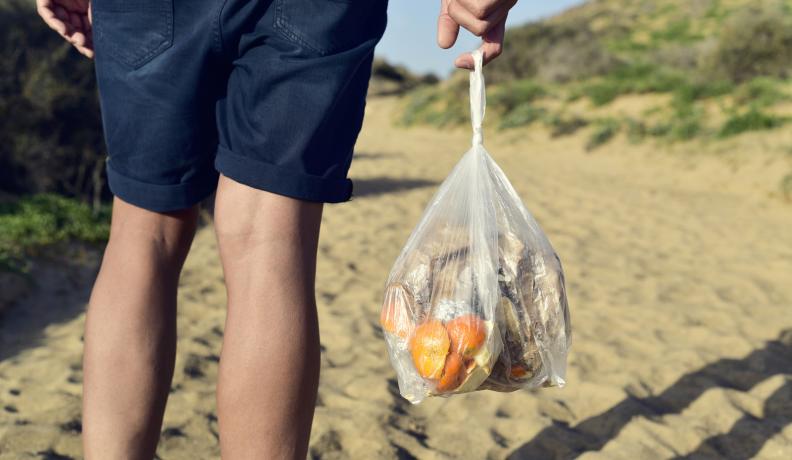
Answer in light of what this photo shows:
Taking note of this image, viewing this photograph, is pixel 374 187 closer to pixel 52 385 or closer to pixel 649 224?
pixel 649 224

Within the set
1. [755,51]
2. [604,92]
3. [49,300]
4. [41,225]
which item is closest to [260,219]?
[49,300]

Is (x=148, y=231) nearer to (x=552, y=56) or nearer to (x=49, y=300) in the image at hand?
(x=49, y=300)

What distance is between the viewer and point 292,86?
41.9 inches

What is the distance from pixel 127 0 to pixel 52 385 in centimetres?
171

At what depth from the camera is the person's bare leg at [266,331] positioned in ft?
3.55

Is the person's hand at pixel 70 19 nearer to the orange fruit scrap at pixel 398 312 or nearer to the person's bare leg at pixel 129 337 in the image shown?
the person's bare leg at pixel 129 337

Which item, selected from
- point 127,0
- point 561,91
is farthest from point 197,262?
point 561,91

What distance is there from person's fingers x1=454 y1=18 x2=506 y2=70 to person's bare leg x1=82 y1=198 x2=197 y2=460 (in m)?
0.52

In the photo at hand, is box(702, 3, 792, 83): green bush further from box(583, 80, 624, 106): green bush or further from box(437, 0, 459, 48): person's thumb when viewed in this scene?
box(437, 0, 459, 48): person's thumb

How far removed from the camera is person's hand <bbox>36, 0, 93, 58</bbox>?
4.46 ft

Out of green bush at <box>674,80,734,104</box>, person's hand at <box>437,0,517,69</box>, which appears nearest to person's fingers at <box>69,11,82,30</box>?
person's hand at <box>437,0,517,69</box>

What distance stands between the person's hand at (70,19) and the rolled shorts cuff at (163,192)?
0.30m

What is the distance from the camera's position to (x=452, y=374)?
1241 millimetres

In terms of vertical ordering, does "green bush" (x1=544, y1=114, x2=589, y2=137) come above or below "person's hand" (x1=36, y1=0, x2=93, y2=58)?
below
